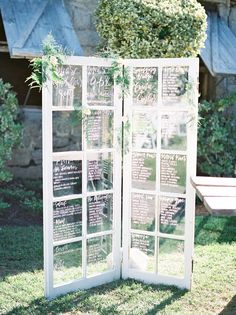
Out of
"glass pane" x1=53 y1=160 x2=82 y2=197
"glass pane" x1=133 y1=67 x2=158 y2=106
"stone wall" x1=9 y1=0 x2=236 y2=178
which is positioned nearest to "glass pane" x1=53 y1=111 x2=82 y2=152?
"glass pane" x1=53 y1=160 x2=82 y2=197

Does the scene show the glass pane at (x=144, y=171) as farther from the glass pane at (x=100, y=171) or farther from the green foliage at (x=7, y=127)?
the green foliage at (x=7, y=127)

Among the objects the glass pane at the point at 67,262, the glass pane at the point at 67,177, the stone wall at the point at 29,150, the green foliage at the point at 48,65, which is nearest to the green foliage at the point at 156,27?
the green foliage at the point at 48,65

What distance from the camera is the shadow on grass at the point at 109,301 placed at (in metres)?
4.18

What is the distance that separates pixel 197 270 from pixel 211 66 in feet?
11.0

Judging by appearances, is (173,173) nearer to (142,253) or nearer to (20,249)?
(142,253)

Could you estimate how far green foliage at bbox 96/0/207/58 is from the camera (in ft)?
18.9

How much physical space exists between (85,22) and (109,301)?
4700 millimetres

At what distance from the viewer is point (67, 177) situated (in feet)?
14.4

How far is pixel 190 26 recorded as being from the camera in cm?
584

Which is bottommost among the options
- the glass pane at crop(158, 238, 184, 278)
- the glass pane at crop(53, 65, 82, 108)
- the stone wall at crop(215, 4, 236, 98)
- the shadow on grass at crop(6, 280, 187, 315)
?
the shadow on grass at crop(6, 280, 187, 315)

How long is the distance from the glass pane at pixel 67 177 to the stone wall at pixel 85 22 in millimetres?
3777

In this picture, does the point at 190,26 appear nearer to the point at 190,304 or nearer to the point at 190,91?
the point at 190,91

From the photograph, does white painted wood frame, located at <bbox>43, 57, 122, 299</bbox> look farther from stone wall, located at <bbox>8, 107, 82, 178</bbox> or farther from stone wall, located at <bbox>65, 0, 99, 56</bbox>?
stone wall, located at <bbox>65, 0, 99, 56</bbox>

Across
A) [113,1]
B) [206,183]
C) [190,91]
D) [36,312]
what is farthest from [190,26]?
[36,312]
